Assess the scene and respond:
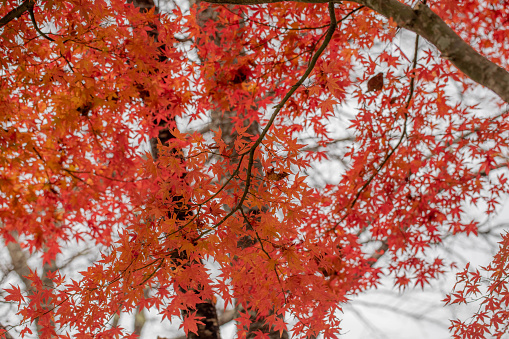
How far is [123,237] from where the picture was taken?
192 centimetres

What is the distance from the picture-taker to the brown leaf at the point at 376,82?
123 inches

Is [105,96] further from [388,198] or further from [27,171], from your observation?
[388,198]

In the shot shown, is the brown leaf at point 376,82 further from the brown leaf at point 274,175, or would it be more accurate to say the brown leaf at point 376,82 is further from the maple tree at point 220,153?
the brown leaf at point 274,175


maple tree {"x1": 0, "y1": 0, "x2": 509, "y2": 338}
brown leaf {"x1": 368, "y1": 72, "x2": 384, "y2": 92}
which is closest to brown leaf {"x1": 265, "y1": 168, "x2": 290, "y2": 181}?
maple tree {"x1": 0, "y1": 0, "x2": 509, "y2": 338}

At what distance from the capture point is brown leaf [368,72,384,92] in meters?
3.14

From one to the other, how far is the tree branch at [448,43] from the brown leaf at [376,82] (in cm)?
143

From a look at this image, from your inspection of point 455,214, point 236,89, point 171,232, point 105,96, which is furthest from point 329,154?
point 171,232

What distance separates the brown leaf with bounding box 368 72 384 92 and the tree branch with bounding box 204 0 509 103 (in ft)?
4.68

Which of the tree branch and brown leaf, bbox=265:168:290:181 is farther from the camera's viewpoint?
brown leaf, bbox=265:168:290:181

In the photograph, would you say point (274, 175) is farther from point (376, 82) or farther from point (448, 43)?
point (376, 82)

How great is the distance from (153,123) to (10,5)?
4.21 ft

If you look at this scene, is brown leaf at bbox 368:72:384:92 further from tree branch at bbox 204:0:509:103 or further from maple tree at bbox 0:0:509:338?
tree branch at bbox 204:0:509:103

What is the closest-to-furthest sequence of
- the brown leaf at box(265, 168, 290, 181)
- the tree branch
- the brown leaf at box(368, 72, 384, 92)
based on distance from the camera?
the tree branch
the brown leaf at box(265, 168, 290, 181)
the brown leaf at box(368, 72, 384, 92)

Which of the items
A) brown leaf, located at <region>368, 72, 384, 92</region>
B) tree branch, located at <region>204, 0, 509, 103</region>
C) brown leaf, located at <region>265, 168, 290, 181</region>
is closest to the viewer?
tree branch, located at <region>204, 0, 509, 103</region>
